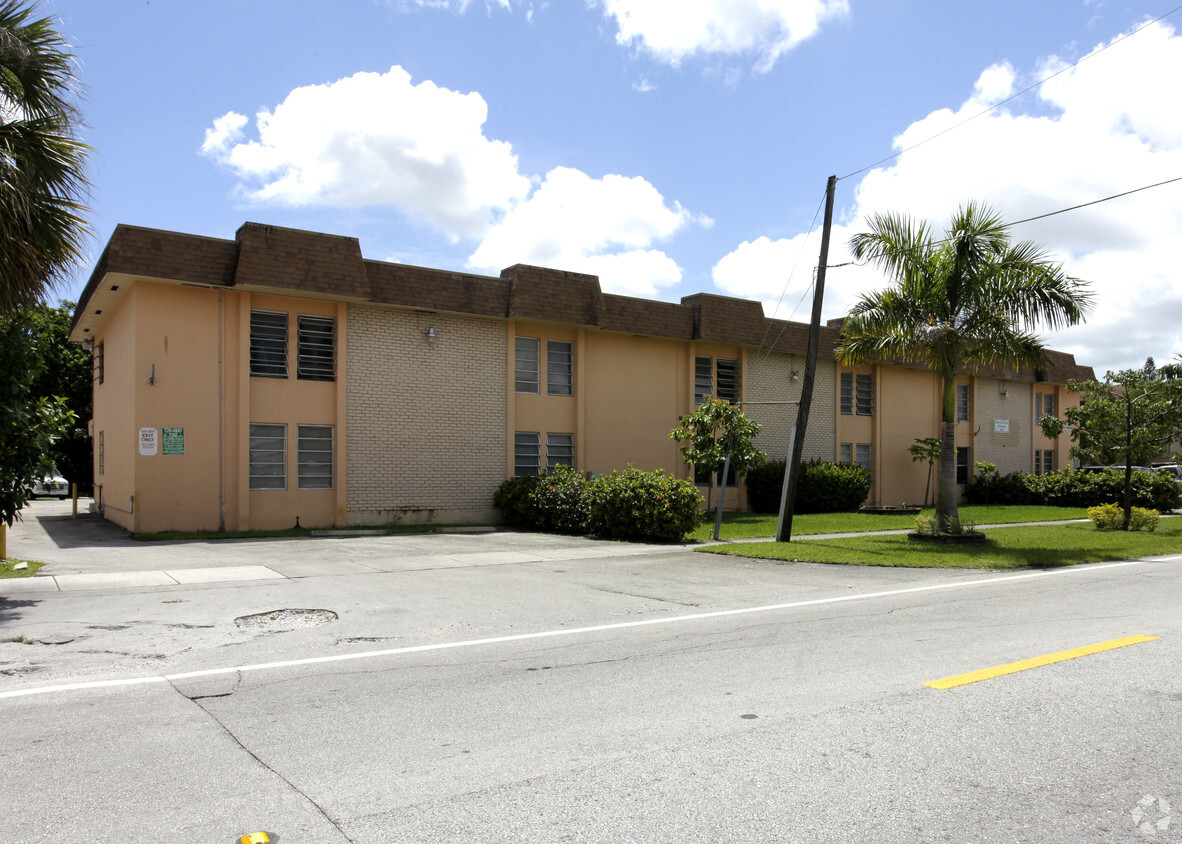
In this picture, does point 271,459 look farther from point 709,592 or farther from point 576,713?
point 576,713

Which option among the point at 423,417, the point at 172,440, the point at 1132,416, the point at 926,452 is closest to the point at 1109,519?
the point at 1132,416

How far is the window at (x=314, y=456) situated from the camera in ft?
66.0

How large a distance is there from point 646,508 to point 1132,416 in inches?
523

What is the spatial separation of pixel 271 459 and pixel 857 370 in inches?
818

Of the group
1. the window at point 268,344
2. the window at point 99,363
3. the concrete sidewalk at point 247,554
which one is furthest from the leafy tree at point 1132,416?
the window at point 99,363

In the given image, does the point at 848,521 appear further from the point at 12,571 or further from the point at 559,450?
the point at 12,571

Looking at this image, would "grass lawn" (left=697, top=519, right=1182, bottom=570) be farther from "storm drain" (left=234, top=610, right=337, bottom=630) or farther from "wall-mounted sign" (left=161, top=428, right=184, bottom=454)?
"wall-mounted sign" (left=161, top=428, right=184, bottom=454)

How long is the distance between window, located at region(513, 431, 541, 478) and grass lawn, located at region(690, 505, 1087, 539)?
472 centimetres

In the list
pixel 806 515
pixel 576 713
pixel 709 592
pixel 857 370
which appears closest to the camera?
pixel 576 713

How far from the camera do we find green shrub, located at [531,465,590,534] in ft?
66.3

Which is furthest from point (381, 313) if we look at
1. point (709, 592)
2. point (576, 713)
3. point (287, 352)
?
point (576, 713)

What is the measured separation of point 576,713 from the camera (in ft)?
19.0

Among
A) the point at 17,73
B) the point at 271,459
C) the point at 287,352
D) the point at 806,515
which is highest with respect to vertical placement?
the point at 17,73

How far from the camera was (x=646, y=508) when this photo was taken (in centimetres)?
1870
